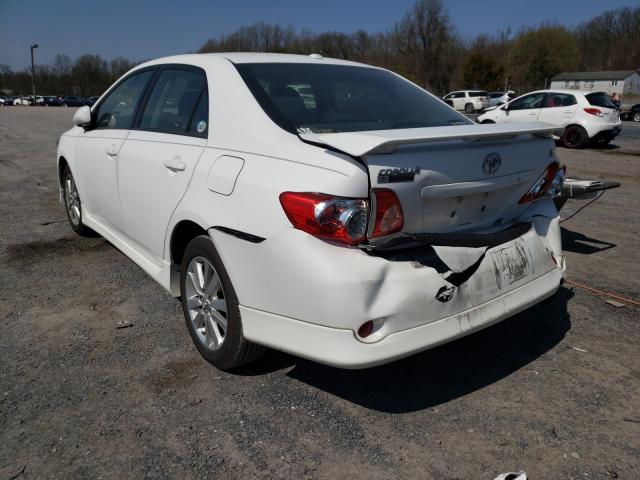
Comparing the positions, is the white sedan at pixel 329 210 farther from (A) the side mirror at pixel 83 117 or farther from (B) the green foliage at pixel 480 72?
(B) the green foliage at pixel 480 72

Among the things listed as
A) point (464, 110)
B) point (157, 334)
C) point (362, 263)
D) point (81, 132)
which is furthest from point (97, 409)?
point (464, 110)

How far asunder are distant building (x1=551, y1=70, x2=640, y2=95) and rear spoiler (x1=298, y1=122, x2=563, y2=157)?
277 ft

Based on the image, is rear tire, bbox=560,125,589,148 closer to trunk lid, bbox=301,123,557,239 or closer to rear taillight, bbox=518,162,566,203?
rear taillight, bbox=518,162,566,203

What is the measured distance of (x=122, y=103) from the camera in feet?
13.6

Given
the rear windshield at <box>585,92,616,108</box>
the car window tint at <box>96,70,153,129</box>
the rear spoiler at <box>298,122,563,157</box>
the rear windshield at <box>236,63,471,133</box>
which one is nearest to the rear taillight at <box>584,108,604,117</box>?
the rear windshield at <box>585,92,616,108</box>

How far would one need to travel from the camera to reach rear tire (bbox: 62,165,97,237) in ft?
16.6

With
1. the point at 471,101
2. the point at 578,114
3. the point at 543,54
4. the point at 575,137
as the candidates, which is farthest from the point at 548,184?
the point at 543,54

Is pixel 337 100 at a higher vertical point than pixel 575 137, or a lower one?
higher

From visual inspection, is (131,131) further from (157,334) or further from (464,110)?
(464,110)

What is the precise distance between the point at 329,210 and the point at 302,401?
104cm

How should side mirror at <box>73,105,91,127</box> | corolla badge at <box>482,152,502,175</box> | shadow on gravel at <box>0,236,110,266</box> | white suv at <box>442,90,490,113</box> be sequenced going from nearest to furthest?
corolla badge at <box>482,152,502,175</box>
side mirror at <box>73,105,91,127</box>
shadow on gravel at <box>0,236,110,266</box>
white suv at <box>442,90,490,113</box>

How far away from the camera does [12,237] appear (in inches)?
212

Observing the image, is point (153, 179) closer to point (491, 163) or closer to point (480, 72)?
point (491, 163)

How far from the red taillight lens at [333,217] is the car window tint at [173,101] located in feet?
4.06
